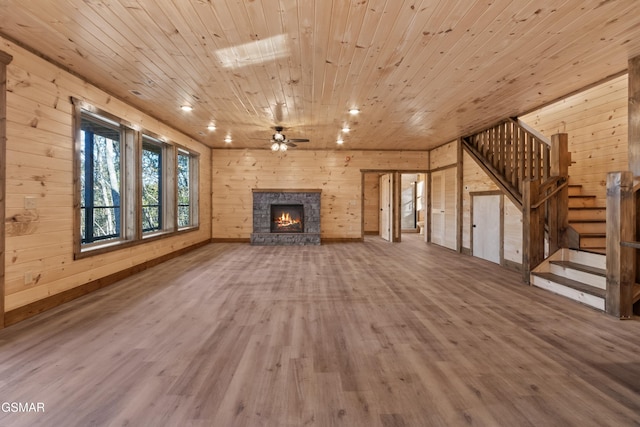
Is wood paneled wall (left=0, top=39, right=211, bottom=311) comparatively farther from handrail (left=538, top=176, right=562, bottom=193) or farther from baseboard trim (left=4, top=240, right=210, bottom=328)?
handrail (left=538, top=176, right=562, bottom=193)

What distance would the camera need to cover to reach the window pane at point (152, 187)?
5910 mm

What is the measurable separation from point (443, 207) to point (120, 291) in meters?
7.34

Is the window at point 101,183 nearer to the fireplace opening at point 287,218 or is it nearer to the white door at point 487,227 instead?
the fireplace opening at point 287,218

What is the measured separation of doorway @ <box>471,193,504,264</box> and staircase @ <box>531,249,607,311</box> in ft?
4.47

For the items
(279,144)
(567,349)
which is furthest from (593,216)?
(279,144)

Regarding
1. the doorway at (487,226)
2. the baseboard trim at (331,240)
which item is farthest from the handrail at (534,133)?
the baseboard trim at (331,240)

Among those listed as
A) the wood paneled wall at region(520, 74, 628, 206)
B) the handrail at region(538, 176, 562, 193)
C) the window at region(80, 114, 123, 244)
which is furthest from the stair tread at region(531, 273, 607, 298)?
the window at region(80, 114, 123, 244)

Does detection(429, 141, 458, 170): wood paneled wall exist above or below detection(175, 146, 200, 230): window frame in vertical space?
above

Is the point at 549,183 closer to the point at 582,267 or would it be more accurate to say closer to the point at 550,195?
the point at 550,195

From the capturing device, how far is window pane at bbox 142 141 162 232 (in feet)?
19.4

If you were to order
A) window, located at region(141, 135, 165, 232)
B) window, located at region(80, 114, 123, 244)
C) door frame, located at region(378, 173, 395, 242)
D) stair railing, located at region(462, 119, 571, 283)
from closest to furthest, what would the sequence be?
stair railing, located at region(462, 119, 571, 283)
window, located at region(80, 114, 123, 244)
window, located at region(141, 135, 165, 232)
door frame, located at region(378, 173, 395, 242)

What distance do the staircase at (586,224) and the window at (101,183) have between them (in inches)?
269

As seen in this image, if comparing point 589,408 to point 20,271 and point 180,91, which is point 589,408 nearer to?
point 20,271

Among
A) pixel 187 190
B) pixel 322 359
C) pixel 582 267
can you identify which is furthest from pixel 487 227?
pixel 187 190
